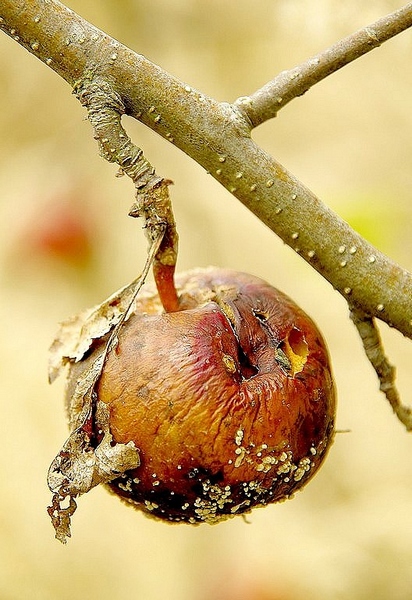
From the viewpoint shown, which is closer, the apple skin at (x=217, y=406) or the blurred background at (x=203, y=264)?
the apple skin at (x=217, y=406)

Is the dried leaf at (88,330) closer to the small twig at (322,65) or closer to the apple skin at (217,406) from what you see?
the apple skin at (217,406)

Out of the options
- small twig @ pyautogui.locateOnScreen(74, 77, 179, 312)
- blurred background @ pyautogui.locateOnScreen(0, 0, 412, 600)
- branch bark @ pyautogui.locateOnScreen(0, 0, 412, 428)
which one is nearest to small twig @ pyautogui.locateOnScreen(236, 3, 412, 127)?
branch bark @ pyautogui.locateOnScreen(0, 0, 412, 428)

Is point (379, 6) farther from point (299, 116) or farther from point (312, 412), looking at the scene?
point (312, 412)

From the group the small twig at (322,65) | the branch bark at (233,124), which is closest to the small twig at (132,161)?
the branch bark at (233,124)

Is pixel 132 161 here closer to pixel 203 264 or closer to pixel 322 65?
pixel 322 65

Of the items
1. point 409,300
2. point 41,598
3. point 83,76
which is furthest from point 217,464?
point 41,598

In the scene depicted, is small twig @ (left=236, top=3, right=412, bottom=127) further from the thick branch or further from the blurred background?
the blurred background

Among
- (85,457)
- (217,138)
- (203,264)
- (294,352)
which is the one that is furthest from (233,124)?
(203,264)
